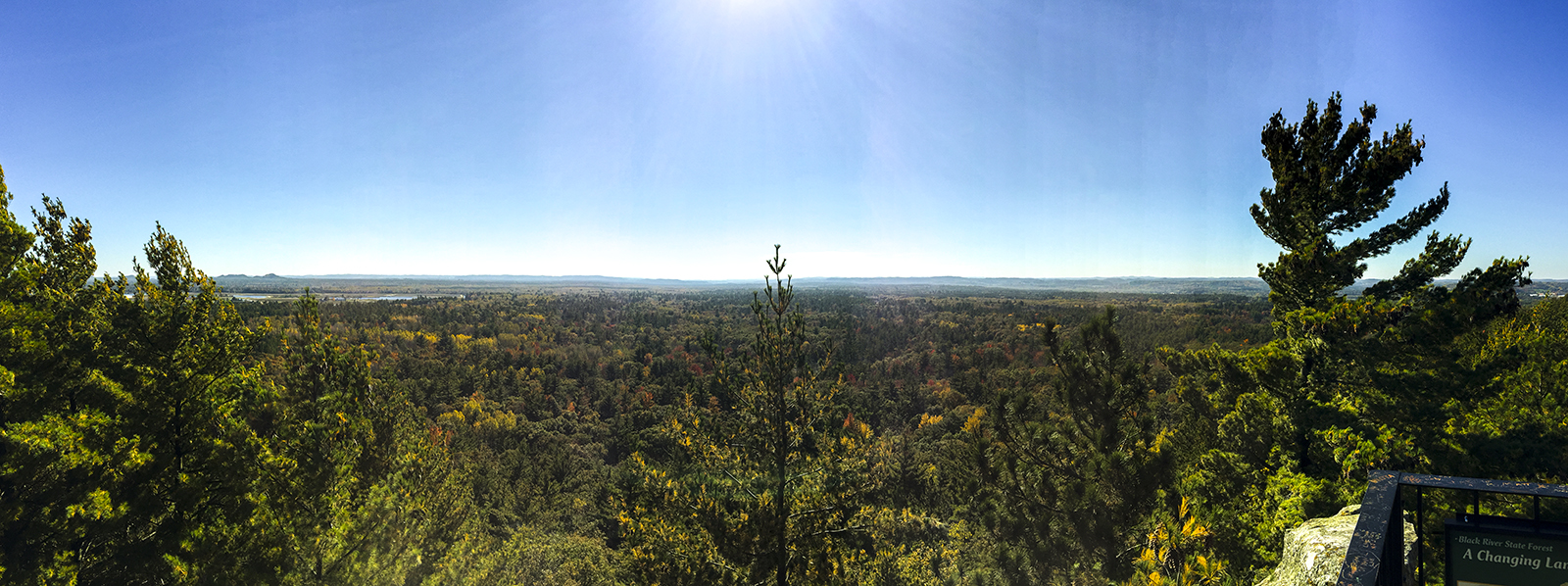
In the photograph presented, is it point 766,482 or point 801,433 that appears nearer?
point 766,482

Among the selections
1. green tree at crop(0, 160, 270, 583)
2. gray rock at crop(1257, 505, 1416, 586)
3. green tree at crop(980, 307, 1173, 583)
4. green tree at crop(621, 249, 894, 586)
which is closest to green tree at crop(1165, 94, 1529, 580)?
green tree at crop(980, 307, 1173, 583)

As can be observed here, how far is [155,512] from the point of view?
812 cm

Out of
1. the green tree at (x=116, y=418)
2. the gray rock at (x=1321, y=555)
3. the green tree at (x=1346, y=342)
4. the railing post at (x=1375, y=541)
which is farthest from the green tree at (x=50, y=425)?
the green tree at (x=1346, y=342)

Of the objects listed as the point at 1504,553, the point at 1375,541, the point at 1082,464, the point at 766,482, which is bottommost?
the point at 1082,464

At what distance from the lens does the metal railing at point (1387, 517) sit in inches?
68.8

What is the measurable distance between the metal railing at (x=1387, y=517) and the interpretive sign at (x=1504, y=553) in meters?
→ 0.13

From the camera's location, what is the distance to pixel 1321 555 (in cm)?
325

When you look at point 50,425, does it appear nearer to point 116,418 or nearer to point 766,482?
point 116,418

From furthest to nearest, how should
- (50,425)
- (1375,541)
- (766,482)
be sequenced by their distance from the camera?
1. (766,482)
2. (50,425)
3. (1375,541)

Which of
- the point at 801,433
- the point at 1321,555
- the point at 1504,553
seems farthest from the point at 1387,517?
the point at 801,433

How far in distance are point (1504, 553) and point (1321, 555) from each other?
2.71ft

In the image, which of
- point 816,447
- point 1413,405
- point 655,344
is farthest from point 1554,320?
point 655,344

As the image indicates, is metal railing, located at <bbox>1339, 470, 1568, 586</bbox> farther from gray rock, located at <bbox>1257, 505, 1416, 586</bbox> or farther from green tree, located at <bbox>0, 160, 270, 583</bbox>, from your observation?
green tree, located at <bbox>0, 160, 270, 583</bbox>

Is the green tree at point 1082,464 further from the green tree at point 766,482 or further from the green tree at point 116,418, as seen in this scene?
the green tree at point 116,418
